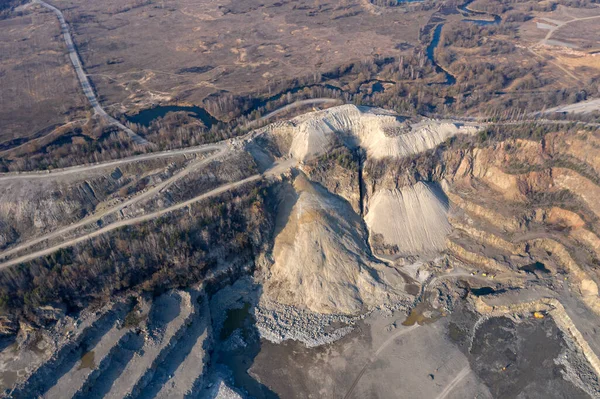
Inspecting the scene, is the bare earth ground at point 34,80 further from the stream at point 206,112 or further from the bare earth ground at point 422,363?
the bare earth ground at point 422,363

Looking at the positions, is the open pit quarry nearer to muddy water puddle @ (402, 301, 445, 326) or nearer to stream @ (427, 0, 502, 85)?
muddy water puddle @ (402, 301, 445, 326)

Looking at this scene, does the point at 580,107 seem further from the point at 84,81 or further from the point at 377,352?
the point at 84,81

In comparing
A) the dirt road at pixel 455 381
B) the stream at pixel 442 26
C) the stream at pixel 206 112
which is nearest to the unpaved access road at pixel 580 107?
the stream at pixel 206 112

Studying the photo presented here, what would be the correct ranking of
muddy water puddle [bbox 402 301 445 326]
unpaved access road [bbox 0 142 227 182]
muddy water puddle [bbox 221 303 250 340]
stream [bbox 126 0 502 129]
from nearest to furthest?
muddy water puddle [bbox 221 303 250 340] < muddy water puddle [bbox 402 301 445 326] < unpaved access road [bbox 0 142 227 182] < stream [bbox 126 0 502 129]

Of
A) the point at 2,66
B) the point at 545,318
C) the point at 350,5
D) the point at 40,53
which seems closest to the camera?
the point at 545,318

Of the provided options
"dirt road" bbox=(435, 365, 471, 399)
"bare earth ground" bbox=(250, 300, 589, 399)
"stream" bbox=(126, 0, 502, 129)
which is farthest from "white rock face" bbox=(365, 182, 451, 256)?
"stream" bbox=(126, 0, 502, 129)

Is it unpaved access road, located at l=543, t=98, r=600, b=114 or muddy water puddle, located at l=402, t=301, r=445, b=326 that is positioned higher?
unpaved access road, located at l=543, t=98, r=600, b=114

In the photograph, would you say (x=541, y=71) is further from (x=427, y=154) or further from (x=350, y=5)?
(x=350, y=5)

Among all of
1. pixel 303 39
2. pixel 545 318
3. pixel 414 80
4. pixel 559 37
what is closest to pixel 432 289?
pixel 545 318
